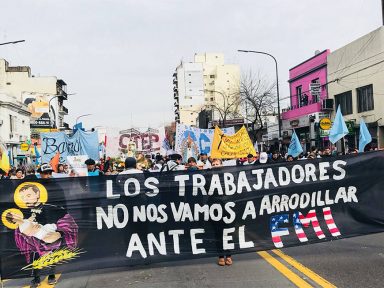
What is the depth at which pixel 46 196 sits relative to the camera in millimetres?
6273

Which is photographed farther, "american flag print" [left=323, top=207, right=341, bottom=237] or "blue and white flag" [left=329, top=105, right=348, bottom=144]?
"blue and white flag" [left=329, top=105, right=348, bottom=144]

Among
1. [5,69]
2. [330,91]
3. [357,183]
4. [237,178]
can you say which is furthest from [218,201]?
[5,69]

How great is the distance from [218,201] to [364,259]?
7.09ft

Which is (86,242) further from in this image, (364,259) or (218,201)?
(364,259)

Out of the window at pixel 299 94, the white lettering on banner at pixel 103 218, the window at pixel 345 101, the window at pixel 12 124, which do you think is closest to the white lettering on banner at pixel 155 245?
the white lettering on banner at pixel 103 218

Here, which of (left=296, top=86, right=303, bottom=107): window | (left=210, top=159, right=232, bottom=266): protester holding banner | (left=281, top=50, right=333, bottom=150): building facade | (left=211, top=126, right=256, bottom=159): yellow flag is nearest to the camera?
(left=210, top=159, right=232, bottom=266): protester holding banner

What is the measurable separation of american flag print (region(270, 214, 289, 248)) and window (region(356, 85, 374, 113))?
23.2 meters

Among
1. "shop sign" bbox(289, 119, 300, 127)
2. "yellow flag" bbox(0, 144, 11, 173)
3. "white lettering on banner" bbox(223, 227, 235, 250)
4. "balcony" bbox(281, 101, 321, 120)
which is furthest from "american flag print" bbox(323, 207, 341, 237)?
"shop sign" bbox(289, 119, 300, 127)

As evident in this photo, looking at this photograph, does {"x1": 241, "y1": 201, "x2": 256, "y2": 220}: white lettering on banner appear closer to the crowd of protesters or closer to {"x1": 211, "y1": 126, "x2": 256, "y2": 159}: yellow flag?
the crowd of protesters

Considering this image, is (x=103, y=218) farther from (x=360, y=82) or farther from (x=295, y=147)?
(x=360, y=82)

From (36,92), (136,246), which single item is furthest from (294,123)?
(36,92)

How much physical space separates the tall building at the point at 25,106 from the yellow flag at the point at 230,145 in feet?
104

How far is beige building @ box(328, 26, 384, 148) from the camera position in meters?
27.1

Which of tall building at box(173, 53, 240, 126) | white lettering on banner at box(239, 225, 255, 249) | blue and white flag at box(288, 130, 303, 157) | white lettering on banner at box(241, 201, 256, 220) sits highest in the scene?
tall building at box(173, 53, 240, 126)
